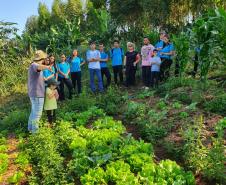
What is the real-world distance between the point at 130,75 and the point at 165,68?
1410mm

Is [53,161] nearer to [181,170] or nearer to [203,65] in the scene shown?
[181,170]

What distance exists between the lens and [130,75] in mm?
11812

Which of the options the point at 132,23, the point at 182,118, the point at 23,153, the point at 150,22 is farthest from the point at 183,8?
the point at 23,153

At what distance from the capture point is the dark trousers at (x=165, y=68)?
10.7 meters

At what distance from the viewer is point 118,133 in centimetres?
686

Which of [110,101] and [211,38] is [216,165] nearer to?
[211,38]

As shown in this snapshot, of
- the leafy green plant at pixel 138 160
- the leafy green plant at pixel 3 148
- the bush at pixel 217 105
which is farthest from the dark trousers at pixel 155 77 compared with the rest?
the leafy green plant at pixel 138 160

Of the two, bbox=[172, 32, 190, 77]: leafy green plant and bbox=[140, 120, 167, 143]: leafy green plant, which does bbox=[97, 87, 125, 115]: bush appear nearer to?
bbox=[172, 32, 190, 77]: leafy green plant

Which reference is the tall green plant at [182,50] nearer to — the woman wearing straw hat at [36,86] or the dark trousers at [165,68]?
the dark trousers at [165,68]

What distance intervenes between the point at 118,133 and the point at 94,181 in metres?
1.93

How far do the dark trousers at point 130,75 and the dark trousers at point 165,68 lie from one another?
1.03m

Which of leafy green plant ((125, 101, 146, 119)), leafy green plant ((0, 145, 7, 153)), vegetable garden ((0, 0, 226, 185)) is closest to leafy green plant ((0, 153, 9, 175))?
vegetable garden ((0, 0, 226, 185))

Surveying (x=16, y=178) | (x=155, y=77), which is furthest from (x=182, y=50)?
(x=16, y=178)

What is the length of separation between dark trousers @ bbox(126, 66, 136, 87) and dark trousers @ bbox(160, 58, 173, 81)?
103cm
